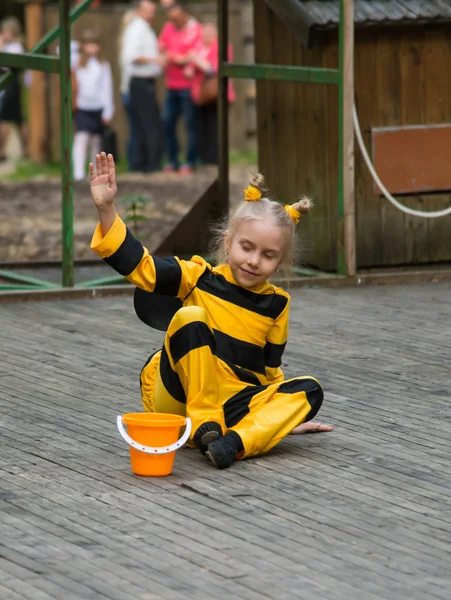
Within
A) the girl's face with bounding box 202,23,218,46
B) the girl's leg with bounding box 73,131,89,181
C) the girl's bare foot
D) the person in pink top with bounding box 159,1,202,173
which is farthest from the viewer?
the girl's face with bounding box 202,23,218,46

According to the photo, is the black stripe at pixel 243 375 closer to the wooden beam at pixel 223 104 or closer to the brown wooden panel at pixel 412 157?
the brown wooden panel at pixel 412 157

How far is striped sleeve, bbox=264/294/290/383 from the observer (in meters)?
5.19

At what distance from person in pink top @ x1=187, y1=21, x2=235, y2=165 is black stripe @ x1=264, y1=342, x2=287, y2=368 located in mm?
13273

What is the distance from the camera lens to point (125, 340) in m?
7.40

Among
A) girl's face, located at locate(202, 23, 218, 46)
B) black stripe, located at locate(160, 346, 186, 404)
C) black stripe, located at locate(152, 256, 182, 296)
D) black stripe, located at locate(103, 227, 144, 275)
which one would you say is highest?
girl's face, located at locate(202, 23, 218, 46)

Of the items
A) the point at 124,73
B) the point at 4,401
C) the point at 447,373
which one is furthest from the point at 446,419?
the point at 124,73

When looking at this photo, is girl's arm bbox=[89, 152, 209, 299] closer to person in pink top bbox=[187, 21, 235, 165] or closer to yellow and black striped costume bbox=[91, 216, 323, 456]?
yellow and black striped costume bbox=[91, 216, 323, 456]

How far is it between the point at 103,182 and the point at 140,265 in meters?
0.32

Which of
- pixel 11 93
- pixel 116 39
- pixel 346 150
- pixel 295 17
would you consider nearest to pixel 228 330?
pixel 346 150

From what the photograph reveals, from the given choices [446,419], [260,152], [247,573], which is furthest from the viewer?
[260,152]

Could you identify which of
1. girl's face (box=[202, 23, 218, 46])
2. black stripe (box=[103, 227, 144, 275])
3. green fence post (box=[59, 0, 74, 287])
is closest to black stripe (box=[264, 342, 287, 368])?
black stripe (box=[103, 227, 144, 275])

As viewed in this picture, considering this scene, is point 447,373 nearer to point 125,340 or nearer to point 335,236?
point 125,340

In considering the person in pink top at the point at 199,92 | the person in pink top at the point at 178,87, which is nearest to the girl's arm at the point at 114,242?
the person in pink top at the point at 199,92

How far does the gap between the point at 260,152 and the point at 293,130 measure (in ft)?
2.05
